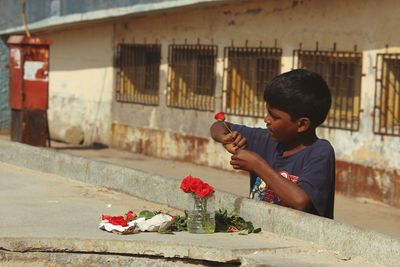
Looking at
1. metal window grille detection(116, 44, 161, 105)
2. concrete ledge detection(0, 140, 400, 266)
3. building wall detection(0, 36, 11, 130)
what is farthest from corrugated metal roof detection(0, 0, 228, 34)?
concrete ledge detection(0, 140, 400, 266)

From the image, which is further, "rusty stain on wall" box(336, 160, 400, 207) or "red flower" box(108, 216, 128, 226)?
"rusty stain on wall" box(336, 160, 400, 207)

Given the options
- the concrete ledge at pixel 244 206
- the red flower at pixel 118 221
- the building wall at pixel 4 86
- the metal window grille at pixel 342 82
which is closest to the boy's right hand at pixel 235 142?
the concrete ledge at pixel 244 206

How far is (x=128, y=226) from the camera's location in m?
6.13

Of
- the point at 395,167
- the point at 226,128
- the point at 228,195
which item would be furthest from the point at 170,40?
the point at 226,128

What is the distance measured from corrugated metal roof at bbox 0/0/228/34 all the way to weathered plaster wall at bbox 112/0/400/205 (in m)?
0.60

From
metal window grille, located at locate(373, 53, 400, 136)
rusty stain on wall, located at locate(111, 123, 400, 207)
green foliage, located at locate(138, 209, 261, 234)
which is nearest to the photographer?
green foliage, located at locate(138, 209, 261, 234)

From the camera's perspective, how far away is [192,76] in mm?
15875

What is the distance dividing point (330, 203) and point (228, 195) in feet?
5.08

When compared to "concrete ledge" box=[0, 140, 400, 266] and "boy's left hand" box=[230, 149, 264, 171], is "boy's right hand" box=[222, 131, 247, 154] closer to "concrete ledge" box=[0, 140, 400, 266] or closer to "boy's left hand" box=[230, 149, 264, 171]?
"boy's left hand" box=[230, 149, 264, 171]

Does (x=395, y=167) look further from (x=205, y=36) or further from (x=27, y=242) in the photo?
(x=27, y=242)

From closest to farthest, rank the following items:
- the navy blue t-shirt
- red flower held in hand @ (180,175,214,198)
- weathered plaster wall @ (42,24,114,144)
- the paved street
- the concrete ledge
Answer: the navy blue t-shirt, the concrete ledge, the paved street, red flower held in hand @ (180,175,214,198), weathered plaster wall @ (42,24,114,144)

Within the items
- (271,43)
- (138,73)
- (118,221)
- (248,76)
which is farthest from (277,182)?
(138,73)

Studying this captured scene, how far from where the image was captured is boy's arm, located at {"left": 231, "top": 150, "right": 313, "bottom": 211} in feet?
16.8

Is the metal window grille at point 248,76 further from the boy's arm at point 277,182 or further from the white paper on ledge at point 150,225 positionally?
the boy's arm at point 277,182
